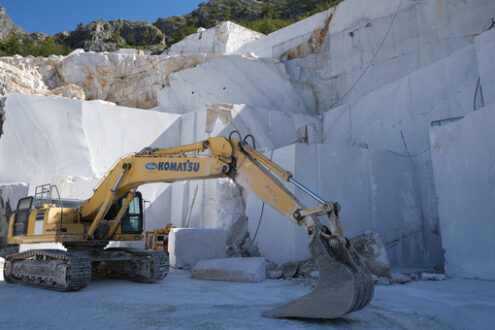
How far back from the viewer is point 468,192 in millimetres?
8305

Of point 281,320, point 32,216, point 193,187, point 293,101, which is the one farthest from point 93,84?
point 281,320

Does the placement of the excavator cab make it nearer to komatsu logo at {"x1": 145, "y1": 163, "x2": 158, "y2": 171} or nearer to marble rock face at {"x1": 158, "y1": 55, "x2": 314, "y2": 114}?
komatsu logo at {"x1": 145, "y1": 163, "x2": 158, "y2": 171}

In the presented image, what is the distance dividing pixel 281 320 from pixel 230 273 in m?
4.03

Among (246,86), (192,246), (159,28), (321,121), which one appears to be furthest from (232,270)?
(159,28)

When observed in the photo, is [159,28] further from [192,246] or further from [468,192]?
[468,192]

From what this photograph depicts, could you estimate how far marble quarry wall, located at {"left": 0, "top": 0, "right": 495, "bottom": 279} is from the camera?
384 inches

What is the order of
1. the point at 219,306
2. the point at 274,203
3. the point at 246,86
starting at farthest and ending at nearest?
the point at 246,86 → the point at 219,306 → the point at 274,203

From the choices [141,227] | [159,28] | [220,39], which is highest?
[159,28]

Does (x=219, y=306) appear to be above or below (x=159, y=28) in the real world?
below

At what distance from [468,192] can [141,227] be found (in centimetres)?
705

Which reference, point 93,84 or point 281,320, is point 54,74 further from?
point 281,320

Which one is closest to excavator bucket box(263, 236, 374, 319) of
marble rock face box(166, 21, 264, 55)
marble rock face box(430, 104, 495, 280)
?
marble rock face box(430, 104, 495, 280)

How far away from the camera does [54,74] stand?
28719 mm

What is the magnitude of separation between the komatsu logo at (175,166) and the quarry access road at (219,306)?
6.93 feet
